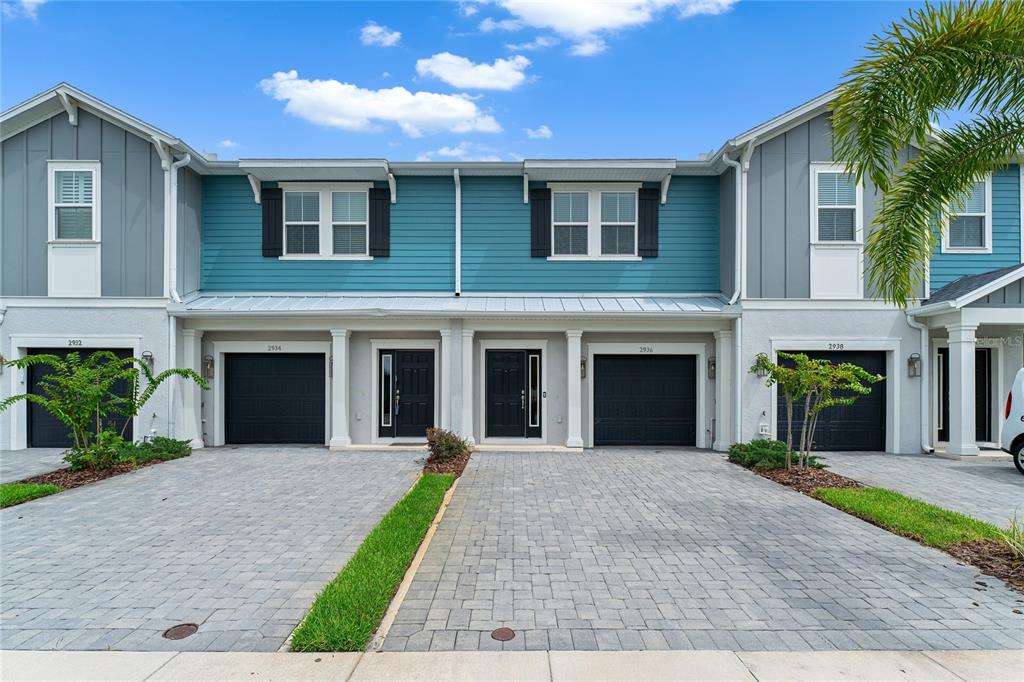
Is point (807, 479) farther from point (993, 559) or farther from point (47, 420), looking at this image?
point (47, 420)

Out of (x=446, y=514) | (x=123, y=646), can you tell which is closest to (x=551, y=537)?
(x=446, y=514)

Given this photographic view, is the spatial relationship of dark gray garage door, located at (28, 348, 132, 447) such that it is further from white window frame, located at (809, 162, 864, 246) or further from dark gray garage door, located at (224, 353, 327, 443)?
white window frame, located at (809, 162, 864, 246)

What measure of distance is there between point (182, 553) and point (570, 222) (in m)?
9.72

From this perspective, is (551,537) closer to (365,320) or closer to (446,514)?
Answer: (446,514)

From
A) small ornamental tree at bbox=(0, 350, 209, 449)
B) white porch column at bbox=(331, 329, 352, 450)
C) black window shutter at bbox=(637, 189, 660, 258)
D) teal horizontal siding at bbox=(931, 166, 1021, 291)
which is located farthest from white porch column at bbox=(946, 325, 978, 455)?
small ornamental tree at bbox=(0, 350, 209, 449)

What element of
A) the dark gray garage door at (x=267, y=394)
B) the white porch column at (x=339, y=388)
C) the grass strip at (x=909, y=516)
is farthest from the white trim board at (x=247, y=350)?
the grass strip at (x=909, y=516)

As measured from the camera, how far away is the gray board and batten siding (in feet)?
38.1

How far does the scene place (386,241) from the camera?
1258 centimetres

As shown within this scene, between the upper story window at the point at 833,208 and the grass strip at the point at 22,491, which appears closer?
the grass strip at the point at 22,491

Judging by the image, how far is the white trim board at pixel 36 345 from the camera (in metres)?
11.6

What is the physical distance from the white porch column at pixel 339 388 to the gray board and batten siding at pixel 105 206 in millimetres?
3805

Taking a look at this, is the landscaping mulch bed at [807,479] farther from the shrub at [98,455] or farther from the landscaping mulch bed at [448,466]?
the shrub at [98,455]

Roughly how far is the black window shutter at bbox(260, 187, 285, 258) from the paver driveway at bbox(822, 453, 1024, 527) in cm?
1223

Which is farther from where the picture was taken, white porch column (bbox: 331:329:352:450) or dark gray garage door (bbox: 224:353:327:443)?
dark gray garage door (bbox: 224:353:327:443)
